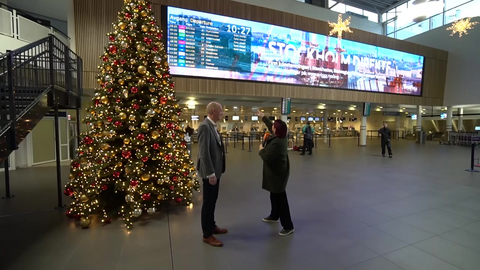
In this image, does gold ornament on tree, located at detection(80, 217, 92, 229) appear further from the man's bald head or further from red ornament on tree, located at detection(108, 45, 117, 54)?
red ornament on tree, located at detection(108, 45, 117, 54)

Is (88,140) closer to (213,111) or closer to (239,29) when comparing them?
(213,111)

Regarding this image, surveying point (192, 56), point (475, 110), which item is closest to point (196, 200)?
point (192, 56)

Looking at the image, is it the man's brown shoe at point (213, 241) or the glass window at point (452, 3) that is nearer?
the man's brown shoe at point (213, 241)

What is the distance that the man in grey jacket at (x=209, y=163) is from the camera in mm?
2670

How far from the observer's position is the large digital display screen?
1016 cm

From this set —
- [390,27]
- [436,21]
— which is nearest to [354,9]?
[390,27]

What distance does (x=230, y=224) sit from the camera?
346 centimetres

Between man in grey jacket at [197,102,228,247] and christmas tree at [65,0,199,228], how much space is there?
4.19 ft

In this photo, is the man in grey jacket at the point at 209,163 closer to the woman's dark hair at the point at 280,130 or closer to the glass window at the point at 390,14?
the woman's dark hair at the point at 280,130

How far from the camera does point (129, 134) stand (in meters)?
3.76

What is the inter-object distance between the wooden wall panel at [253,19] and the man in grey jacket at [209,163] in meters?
8.02

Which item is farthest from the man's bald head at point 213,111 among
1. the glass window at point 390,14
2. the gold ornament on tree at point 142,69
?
Answer: the glass window at point 390,14

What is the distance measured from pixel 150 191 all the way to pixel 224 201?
1.44 m

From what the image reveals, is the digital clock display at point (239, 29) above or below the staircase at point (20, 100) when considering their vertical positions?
above
